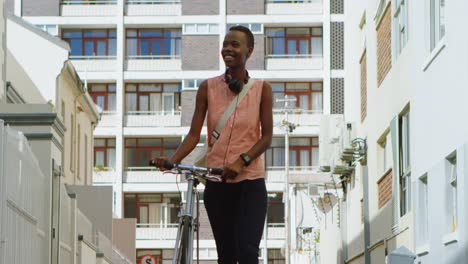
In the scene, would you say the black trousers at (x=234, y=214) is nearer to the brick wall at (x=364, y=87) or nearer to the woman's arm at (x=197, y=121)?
the woman's arm at (x=197, y=121)

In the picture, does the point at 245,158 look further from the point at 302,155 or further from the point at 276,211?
the point at 302,155

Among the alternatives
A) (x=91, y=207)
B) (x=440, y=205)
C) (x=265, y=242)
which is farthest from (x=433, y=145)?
(x=265, y=242)

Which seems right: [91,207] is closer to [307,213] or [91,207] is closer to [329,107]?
[307,213]

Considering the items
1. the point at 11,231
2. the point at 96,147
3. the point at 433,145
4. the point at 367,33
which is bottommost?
the point at 11,231

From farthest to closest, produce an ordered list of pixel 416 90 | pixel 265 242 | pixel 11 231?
pixel 265 242
pixel 416 90
pixel 11 231

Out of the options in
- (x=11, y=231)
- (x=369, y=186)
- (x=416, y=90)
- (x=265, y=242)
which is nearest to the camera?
(x=11, y=231)

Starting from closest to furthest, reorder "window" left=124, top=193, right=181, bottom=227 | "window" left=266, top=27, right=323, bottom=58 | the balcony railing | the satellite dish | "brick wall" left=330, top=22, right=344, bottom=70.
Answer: the satellite dish → the balcony railing → "window" left=124, top=193, right=181, bottom=227 → "brick wall" left=330, top=22, right=344, bottom=70 → "window" left=266, top=27, right=323, bottom=58

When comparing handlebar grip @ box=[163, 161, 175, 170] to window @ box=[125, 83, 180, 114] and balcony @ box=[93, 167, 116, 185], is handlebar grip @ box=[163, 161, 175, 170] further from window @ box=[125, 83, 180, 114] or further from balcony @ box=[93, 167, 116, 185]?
window @ box=[125, 83, 180, 114]

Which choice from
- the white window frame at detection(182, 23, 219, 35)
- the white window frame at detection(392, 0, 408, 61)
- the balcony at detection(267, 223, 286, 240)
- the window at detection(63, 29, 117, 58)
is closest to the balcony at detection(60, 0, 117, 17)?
the window at detection(63, 29, 117, 58)

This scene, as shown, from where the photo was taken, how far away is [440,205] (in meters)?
18.0

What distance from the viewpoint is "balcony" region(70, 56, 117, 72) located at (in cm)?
7488

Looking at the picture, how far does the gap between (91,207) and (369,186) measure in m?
8.45

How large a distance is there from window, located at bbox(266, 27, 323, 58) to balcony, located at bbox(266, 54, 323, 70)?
17 cm

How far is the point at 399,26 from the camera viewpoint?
23531 mm
